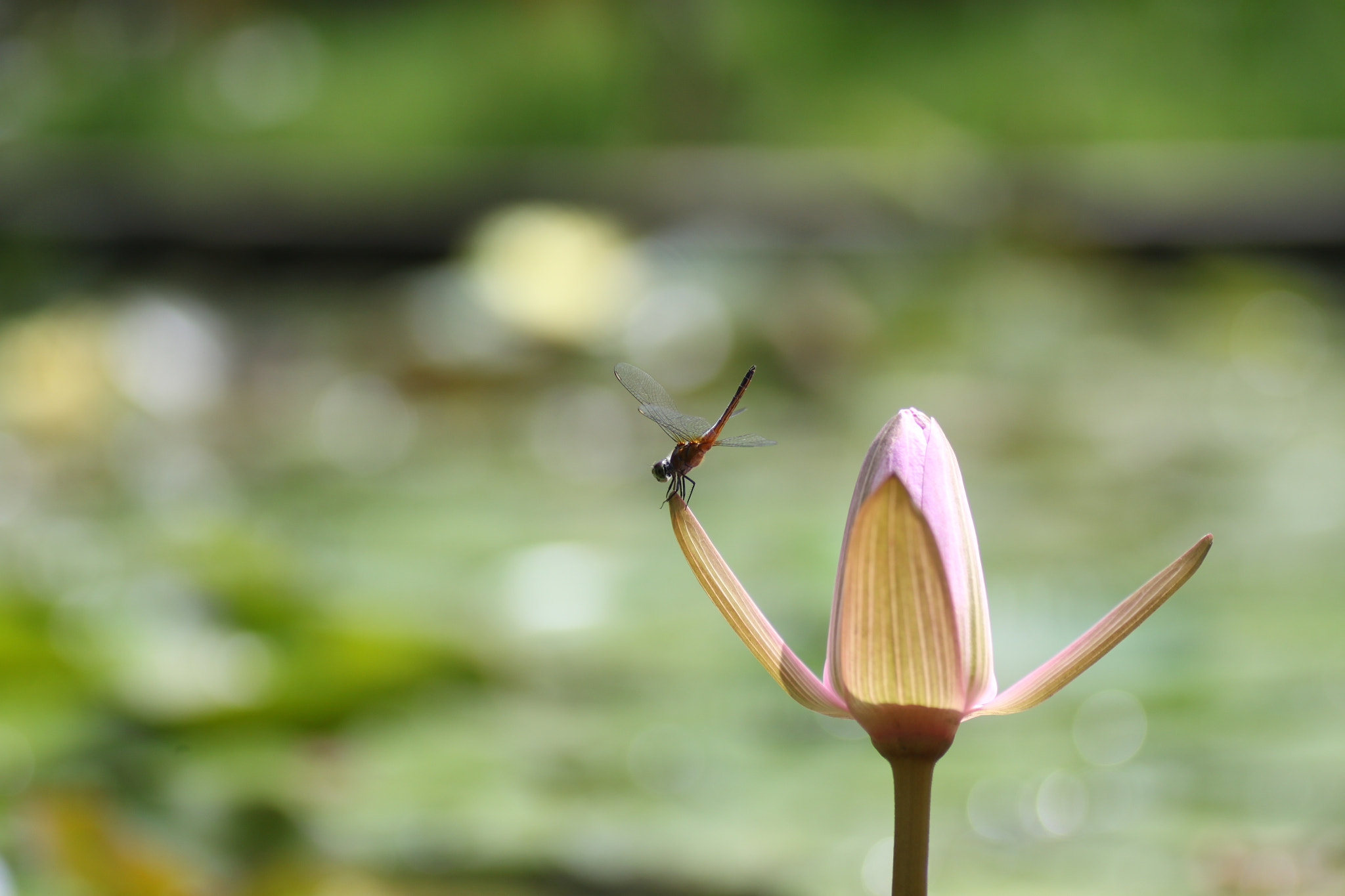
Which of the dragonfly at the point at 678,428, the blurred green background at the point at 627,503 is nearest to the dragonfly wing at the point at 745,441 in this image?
the dragonfly at the point at 678,428

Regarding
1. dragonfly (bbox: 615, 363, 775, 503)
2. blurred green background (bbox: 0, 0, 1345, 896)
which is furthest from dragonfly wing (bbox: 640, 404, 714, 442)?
blurred green background (bbox: 0, 0, 1345, 896)

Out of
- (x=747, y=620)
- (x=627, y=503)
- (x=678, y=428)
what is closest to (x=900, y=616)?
(x=747, y=620)

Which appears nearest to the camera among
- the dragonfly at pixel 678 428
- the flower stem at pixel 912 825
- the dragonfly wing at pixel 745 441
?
the flower stem at pixel 912 825

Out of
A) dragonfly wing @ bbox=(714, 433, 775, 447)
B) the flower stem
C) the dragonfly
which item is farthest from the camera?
dragonfly wing @ bbox=(714, 433, 775, 447)

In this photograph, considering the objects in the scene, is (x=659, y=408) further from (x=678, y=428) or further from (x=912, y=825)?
(x=912, y=825)

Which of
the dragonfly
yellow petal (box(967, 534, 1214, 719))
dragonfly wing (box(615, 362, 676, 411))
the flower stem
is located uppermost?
dragonfly wing (box(615, 362, 676, 411))

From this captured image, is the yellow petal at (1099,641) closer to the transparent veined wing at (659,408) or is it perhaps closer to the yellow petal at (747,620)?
the yellow petal at (747,620)

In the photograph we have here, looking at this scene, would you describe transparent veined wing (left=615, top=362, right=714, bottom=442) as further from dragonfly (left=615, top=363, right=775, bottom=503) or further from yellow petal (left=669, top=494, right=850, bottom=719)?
yellow petal (left=669, top=494, right=850, bottom=719)
